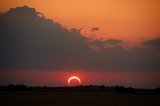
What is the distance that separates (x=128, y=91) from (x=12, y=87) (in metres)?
39.2

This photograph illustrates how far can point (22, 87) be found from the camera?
117m

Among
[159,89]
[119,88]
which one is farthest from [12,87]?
[159,89]

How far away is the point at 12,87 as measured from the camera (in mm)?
114750

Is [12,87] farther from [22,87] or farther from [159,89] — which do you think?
[159,89]

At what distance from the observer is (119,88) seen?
120 metres

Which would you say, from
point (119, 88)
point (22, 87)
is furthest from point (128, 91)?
point (22, 87)

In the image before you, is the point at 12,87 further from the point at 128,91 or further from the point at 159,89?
the point at 159,89

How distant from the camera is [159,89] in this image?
117250mm

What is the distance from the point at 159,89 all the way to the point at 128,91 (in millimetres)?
11475

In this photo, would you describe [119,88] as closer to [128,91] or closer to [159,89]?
[128,91]

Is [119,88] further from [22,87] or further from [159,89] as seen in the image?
[22,87]

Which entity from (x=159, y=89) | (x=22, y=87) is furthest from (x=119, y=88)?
(x=22, y=87)

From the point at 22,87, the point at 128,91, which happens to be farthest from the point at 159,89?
the point at 22,87

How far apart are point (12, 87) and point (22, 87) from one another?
365cm
